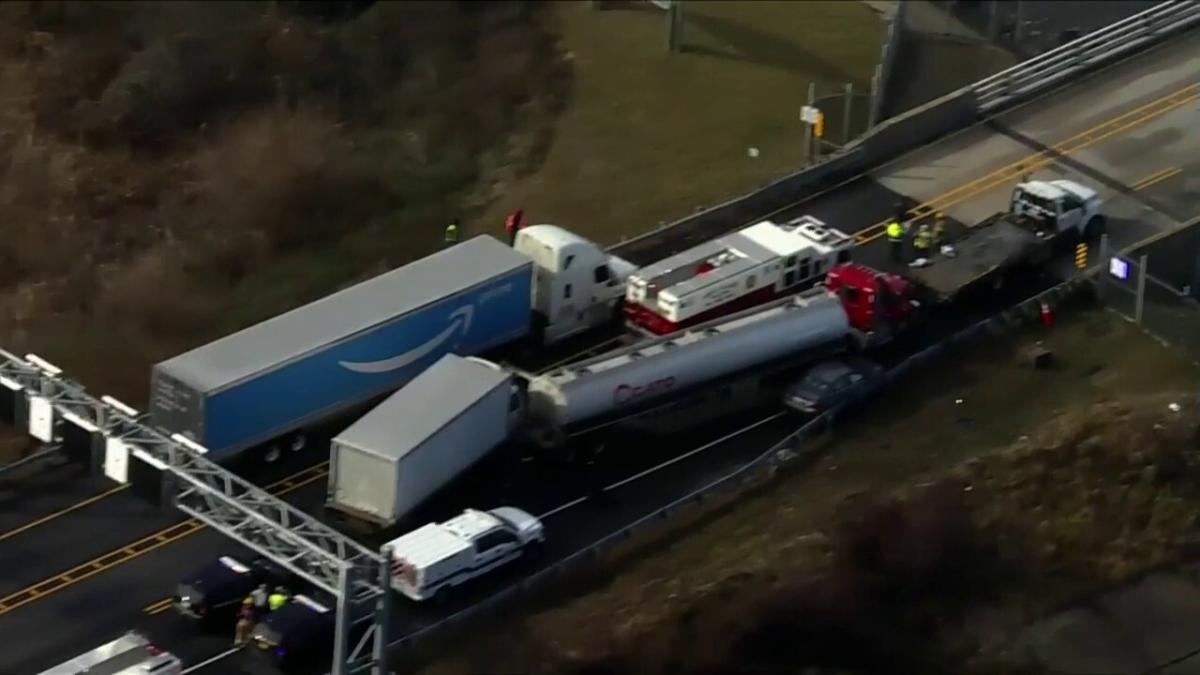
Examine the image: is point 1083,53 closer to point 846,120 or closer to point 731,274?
point 846,120

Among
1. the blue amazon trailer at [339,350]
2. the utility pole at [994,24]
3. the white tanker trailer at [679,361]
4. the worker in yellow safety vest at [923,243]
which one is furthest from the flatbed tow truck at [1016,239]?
the utility pole at [994,24]

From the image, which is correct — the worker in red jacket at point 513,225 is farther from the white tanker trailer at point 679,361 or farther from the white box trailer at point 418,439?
the white box trailer at point 418,439

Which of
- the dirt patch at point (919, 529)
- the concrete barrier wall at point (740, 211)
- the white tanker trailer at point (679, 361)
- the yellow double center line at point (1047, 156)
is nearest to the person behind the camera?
the dirt patch at point (919, 529)

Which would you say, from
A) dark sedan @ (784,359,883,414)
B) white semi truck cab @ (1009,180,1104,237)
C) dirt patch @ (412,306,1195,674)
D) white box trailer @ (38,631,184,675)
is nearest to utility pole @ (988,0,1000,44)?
white semi truck cab @ (1009,180,1104,237)

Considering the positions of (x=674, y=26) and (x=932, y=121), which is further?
(x=674, y=26)

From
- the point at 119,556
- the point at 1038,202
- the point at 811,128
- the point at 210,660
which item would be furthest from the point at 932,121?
the point at 210,660

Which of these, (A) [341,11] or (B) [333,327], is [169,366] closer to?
(B) [333,327]
